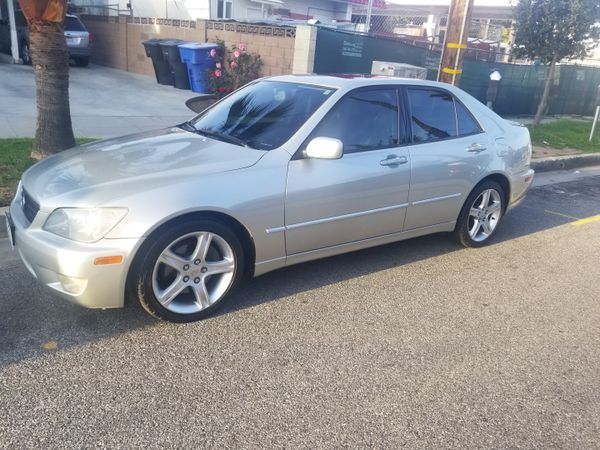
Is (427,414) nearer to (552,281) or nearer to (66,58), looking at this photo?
(552,281)

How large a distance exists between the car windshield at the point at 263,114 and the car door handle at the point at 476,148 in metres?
1.51

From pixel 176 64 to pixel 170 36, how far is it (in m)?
3.12

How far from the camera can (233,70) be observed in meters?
13.9

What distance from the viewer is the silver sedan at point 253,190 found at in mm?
3203

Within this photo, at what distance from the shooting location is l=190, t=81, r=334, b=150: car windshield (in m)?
4.02

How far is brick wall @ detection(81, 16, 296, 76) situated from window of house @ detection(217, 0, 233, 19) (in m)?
4.24

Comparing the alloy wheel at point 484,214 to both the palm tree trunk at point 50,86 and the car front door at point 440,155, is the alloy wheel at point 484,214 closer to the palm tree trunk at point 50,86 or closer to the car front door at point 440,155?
the car front door at point 440,155

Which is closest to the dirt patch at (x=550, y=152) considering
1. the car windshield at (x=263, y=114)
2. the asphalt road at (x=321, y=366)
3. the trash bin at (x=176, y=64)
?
the asphalt road at (x=321, y=366)

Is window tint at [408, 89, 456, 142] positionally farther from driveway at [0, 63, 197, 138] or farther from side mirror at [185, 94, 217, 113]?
side mirror at [185, 94, 217, 113]

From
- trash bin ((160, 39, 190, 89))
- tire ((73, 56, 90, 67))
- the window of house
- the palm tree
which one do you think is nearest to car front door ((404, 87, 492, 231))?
the palm tree

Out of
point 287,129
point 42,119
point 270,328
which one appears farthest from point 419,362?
point 42,119

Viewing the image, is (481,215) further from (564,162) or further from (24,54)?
(24,54)

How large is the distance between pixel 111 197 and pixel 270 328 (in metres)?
1.29

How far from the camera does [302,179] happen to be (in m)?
3.79
